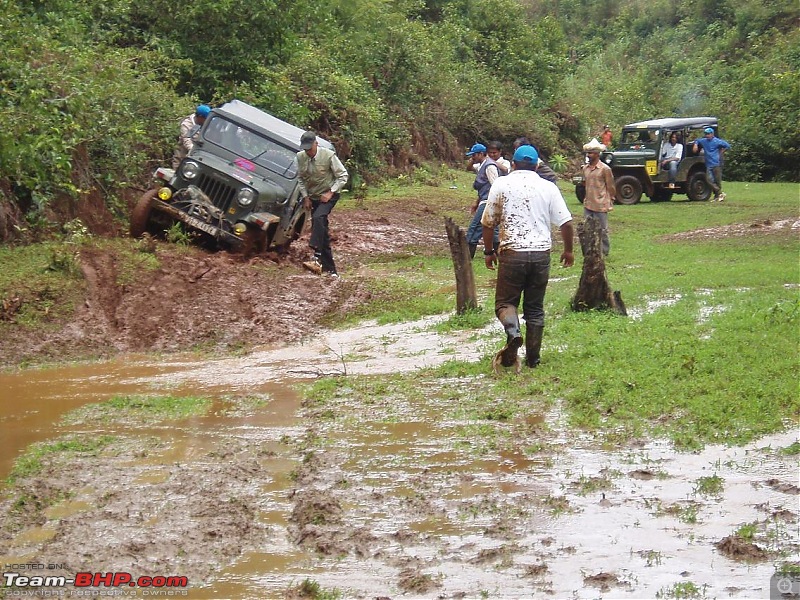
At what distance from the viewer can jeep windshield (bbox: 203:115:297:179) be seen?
46.9ft

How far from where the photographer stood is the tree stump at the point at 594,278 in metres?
10.2

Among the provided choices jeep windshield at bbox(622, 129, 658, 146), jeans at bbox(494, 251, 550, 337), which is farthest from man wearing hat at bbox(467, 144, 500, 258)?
jeep windshield at bbox(622, 129, 658, 146)

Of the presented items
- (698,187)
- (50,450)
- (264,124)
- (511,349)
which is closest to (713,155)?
(698,187)

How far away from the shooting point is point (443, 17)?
39812 mm

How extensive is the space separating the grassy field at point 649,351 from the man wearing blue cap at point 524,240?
14.1 inches

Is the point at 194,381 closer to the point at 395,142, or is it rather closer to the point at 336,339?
the point at 336,339

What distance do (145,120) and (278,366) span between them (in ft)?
30.8

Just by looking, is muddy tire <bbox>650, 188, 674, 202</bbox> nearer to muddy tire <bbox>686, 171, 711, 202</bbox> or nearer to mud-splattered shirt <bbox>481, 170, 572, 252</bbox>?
muddy tire <bbox>686, 171, 711, 202</bbox>

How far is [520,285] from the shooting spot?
8367mm

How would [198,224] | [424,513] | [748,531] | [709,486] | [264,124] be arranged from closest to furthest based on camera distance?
1. [748,531]
2. [424,513]
3. [709,486]
4. [198,224]
5. [264,124]

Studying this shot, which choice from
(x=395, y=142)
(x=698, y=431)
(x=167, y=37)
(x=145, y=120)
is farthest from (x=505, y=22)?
(x=698, y=431)

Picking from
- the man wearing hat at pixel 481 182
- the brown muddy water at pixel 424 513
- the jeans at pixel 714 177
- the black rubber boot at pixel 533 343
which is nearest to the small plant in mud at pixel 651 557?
the brown muddy water at pixel 424 513

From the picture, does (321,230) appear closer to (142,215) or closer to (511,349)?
(142,215)

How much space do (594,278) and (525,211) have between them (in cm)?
225
